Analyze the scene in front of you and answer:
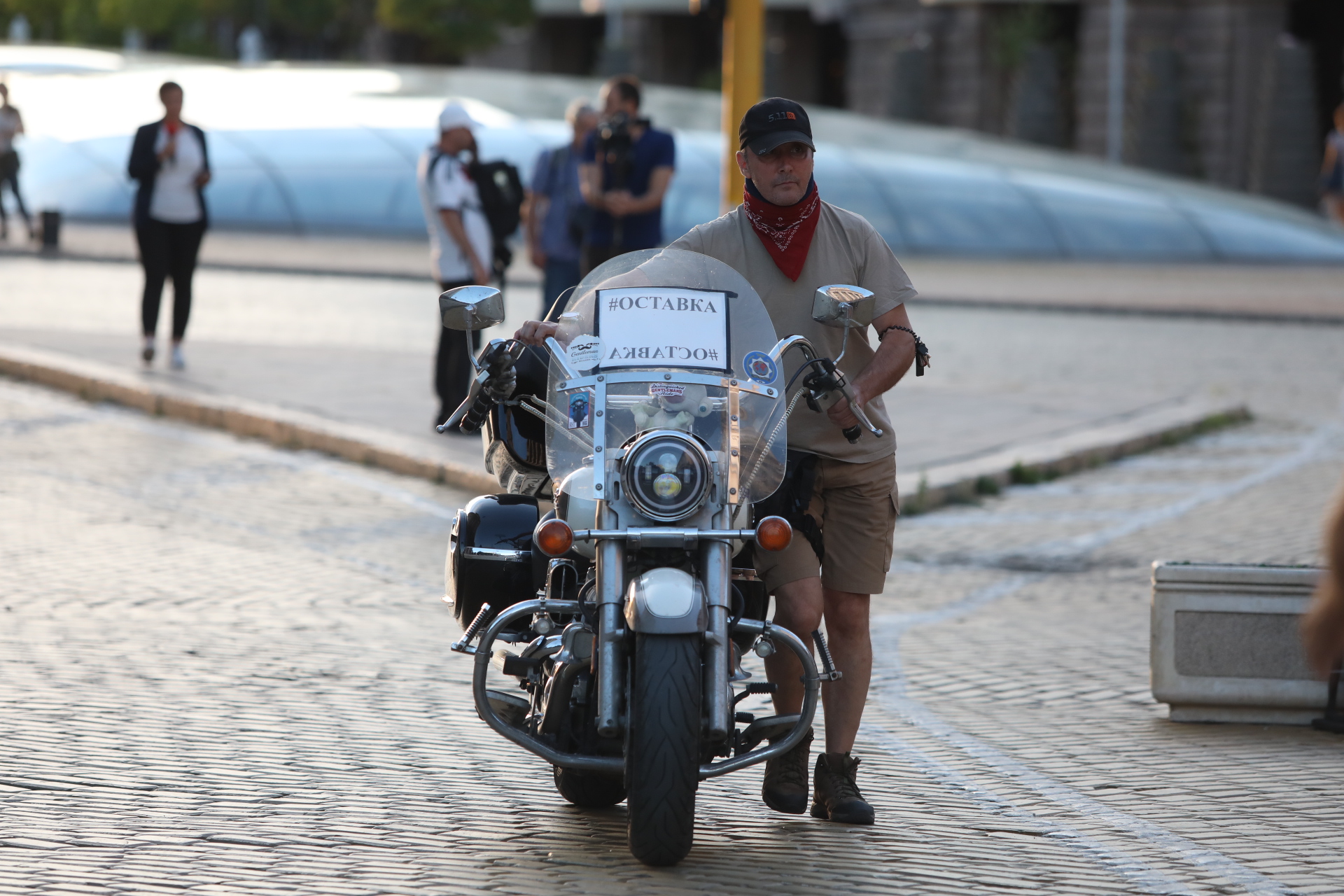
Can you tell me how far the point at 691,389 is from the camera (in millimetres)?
4402

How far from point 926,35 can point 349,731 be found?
41965 millimetres

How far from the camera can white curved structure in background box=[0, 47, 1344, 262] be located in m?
29.8

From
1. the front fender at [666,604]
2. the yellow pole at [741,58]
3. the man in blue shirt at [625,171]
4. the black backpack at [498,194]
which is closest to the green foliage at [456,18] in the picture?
the yellow pole at [741,58]

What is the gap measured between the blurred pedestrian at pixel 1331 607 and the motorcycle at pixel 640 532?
175 centimetres

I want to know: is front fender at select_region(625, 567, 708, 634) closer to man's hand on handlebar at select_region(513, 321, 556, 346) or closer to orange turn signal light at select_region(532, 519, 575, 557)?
orange turn signal light at select_region(532, 519, 575, 557)

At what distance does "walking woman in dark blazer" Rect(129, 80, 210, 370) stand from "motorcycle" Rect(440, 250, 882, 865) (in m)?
8.39

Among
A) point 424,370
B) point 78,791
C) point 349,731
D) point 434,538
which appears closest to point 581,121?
point 424,370

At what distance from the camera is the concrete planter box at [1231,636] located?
5852 millimetres

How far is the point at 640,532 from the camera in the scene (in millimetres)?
4180

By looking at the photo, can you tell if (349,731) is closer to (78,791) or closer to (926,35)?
(78,791)

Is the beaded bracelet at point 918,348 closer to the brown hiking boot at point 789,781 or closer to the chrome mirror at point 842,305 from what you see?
the chrome mirror at point 842,305

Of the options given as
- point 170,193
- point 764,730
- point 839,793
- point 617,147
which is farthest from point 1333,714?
point 170,193

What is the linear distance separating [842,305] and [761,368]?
0.28m

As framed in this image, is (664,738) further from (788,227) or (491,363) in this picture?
(788,227)
